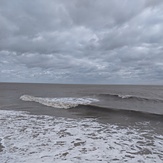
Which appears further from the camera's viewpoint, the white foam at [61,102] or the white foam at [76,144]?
the white foam at [61,102]

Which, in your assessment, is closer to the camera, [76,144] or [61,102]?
[76,144]

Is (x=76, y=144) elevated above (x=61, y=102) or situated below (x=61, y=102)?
below

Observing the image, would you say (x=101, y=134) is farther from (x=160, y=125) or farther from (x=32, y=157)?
(x=160, y=125)

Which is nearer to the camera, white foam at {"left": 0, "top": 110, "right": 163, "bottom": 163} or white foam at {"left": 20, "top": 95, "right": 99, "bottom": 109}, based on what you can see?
white foam at {"left": 0, "top": 110, "right": 163, "bottom": 163}

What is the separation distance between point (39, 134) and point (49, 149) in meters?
2.33

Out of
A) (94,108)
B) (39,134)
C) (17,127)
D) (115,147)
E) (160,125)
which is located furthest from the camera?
(94,108)

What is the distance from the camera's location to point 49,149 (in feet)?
23.3

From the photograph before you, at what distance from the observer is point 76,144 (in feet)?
25.7

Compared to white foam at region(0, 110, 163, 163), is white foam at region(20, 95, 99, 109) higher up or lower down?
higher up

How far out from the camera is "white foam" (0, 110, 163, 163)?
6.31m

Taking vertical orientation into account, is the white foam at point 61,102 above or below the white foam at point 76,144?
above

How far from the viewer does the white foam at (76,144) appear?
6.31 meters

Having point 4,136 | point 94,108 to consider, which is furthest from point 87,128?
point 94,108

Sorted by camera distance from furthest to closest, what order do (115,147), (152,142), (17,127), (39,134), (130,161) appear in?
(17,127), (39,134), (152,142), (115,147), (130,161)
